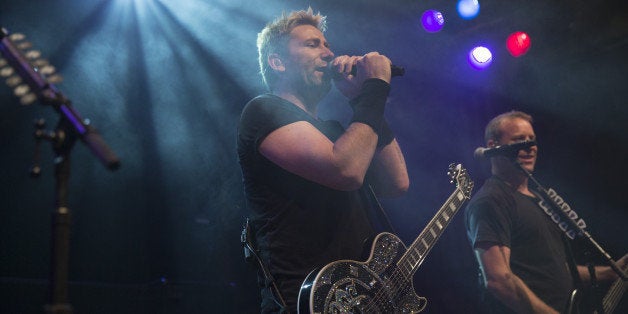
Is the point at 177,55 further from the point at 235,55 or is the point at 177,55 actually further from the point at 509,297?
the point at 509,297

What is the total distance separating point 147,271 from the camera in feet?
13.8

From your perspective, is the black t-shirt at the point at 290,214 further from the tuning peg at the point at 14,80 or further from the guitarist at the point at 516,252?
the guitarist at the point at 516,252

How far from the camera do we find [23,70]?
58.9 inches

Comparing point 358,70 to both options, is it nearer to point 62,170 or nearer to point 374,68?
point 374,68

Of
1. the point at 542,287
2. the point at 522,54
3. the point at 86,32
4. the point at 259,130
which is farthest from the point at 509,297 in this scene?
the point at 86,32

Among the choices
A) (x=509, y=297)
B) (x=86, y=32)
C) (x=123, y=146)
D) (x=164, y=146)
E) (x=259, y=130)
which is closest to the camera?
(x=259, y=130)

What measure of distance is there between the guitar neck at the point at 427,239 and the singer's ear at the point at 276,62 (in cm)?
105

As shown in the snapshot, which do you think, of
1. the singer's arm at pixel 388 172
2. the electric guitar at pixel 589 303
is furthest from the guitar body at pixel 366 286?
the electric guitar at pixel 589 303

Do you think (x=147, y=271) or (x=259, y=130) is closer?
(x=259, y=130)

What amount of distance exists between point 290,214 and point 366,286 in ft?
1.34

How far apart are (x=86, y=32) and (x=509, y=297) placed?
3253 millimetres

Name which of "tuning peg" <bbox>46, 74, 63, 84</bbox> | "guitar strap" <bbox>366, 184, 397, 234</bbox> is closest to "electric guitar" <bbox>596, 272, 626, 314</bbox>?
"guitar strap" <bbox>366, 184, 397, 234</bbox>

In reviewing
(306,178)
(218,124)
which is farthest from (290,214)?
(218,124)

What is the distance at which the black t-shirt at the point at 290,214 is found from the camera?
1967 millimetres
